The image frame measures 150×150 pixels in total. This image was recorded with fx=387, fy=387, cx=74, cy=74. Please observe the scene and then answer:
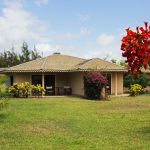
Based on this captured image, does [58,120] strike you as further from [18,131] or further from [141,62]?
[141,62]

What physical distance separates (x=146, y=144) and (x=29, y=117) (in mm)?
8302

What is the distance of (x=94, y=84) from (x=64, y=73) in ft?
25.5

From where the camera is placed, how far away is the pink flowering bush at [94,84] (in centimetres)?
3198

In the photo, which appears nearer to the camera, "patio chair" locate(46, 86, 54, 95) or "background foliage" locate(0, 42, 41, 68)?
"patio chair" locate(46, 86, 54, 95)

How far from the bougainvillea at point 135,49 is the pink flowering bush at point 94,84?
2448 centimetres

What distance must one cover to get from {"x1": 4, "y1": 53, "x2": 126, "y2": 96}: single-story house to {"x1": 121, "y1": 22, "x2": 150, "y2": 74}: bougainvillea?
26760mm

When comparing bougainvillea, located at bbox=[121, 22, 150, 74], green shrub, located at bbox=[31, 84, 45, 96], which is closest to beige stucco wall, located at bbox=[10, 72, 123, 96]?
green shrub, located at bbox=[31, 84, 45, 96]

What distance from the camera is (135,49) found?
24.2ft

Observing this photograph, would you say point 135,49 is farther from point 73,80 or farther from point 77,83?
point 73,80

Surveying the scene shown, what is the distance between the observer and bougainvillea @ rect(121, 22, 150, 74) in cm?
735

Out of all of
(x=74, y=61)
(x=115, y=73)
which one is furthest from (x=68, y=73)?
(x=115, y=73)

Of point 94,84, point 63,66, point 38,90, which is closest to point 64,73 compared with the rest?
point 63,66

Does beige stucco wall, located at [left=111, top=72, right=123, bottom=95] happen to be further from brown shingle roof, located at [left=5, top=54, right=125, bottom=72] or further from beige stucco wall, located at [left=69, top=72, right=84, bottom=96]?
beige stucco wall, located at [left=69, top=72, right=84, bottom=96]

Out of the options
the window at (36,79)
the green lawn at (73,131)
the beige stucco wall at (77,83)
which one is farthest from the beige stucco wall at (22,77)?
the green lawn at (73,131)
